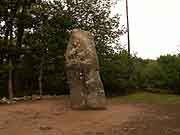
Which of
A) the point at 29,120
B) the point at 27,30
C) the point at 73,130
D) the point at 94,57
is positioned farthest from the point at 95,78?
the point at 27,30

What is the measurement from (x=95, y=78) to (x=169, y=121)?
4.10 m

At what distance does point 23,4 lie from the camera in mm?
20578

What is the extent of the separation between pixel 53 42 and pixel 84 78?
7726mm

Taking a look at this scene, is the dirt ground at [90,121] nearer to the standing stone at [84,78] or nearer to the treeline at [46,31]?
the standing stone at [84,78]

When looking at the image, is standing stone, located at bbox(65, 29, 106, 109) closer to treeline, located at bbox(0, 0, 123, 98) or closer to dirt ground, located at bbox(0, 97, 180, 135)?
dirt ground, located at bbox(0, 97, 180, 135)

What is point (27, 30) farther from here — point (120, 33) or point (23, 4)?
point (120, 33)

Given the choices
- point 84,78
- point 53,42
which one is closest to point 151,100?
point 84,78

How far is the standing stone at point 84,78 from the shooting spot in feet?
43.2

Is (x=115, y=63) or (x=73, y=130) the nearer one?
(x=73, y=130)

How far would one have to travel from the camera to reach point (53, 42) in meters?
20.5

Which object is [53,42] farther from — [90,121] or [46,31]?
[90,121]

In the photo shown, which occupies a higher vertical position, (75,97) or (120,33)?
(120,33)

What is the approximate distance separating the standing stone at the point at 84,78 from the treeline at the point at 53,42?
6.51 meters

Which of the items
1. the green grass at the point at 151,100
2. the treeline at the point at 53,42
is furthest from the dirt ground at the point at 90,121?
the treeline at the point at 53,42
